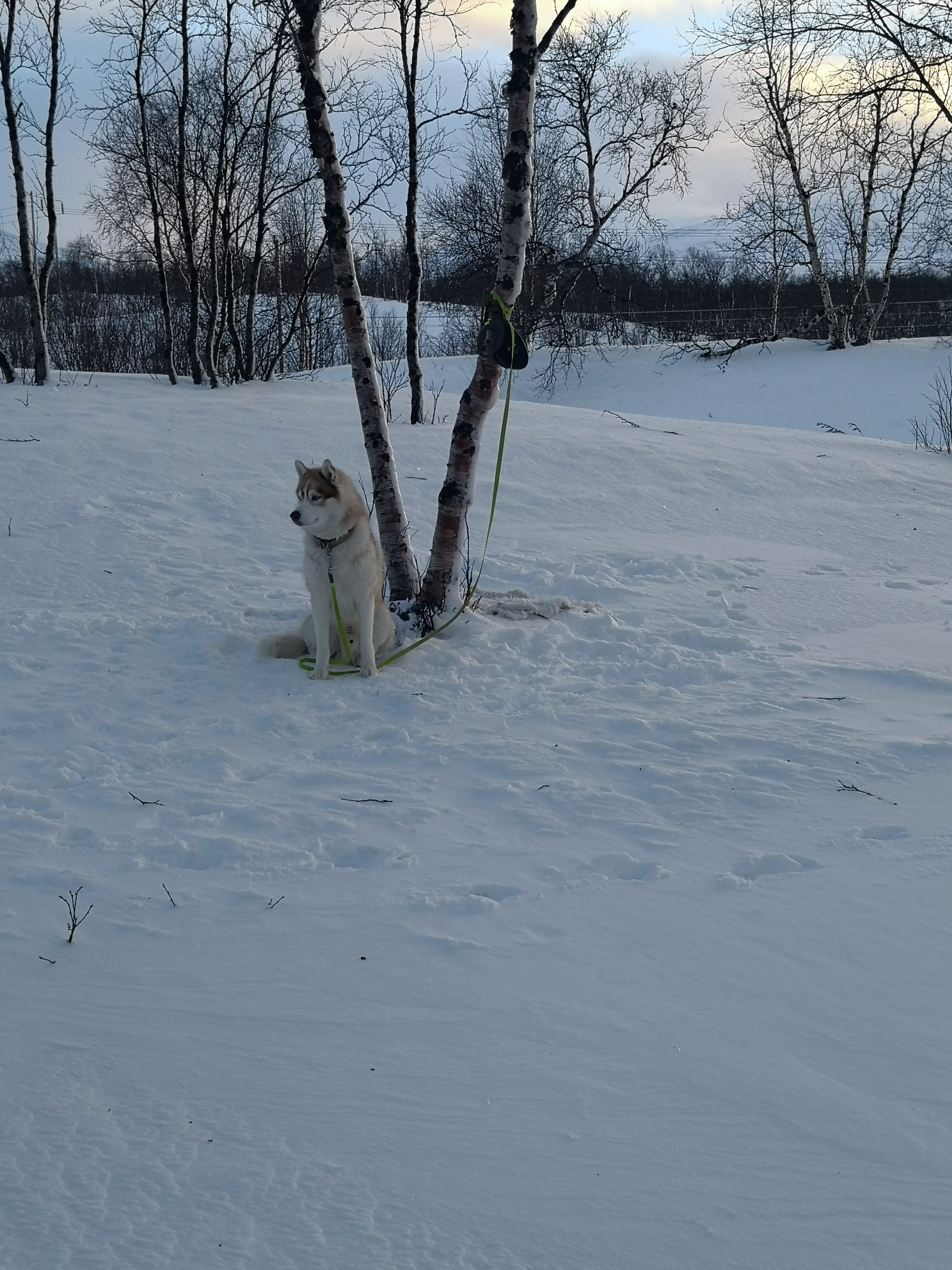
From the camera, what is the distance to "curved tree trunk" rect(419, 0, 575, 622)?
5.21 m

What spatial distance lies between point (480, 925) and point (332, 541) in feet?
8.74

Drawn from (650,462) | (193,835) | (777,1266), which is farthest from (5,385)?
(777,1266)

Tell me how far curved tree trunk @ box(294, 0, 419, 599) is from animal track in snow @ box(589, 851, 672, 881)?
10.1 feet

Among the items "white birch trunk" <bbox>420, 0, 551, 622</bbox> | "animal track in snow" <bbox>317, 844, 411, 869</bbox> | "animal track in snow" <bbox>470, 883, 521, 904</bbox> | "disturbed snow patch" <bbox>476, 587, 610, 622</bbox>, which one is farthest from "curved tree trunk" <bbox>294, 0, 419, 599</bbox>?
"animal track in snow" <bbox>470, 883, 521, 904</bbox>

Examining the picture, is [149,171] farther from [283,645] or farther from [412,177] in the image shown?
[283,645]

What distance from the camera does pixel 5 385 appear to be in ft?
40.8

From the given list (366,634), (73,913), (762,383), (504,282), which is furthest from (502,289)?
(762,383)

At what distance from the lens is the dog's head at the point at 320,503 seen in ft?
16.6

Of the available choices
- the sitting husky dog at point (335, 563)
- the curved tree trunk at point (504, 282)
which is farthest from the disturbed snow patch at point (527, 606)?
the sitting husky dog at point (335, 563)

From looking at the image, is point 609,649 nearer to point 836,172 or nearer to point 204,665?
point 204,665

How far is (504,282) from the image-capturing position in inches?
215

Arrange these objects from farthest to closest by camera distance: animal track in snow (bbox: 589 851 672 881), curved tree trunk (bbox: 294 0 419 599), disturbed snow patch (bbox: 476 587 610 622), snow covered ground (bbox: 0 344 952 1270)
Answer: disturbed snow patch (bbox: 476 587 610 622) < curved tree trunk (bbox: 294 0 419 599) < animal track in snow (bbox: 589 851 672 881) < snow covered ground (bbox: 0 344 952 1270)

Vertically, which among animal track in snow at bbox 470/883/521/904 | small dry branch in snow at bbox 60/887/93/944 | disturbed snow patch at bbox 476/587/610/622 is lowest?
animal track in snow at bbox 470/883/521/904

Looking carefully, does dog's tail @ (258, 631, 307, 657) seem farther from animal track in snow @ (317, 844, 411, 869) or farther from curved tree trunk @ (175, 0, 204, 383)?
curved tree trunk @ (175, 0, 204, 383)
